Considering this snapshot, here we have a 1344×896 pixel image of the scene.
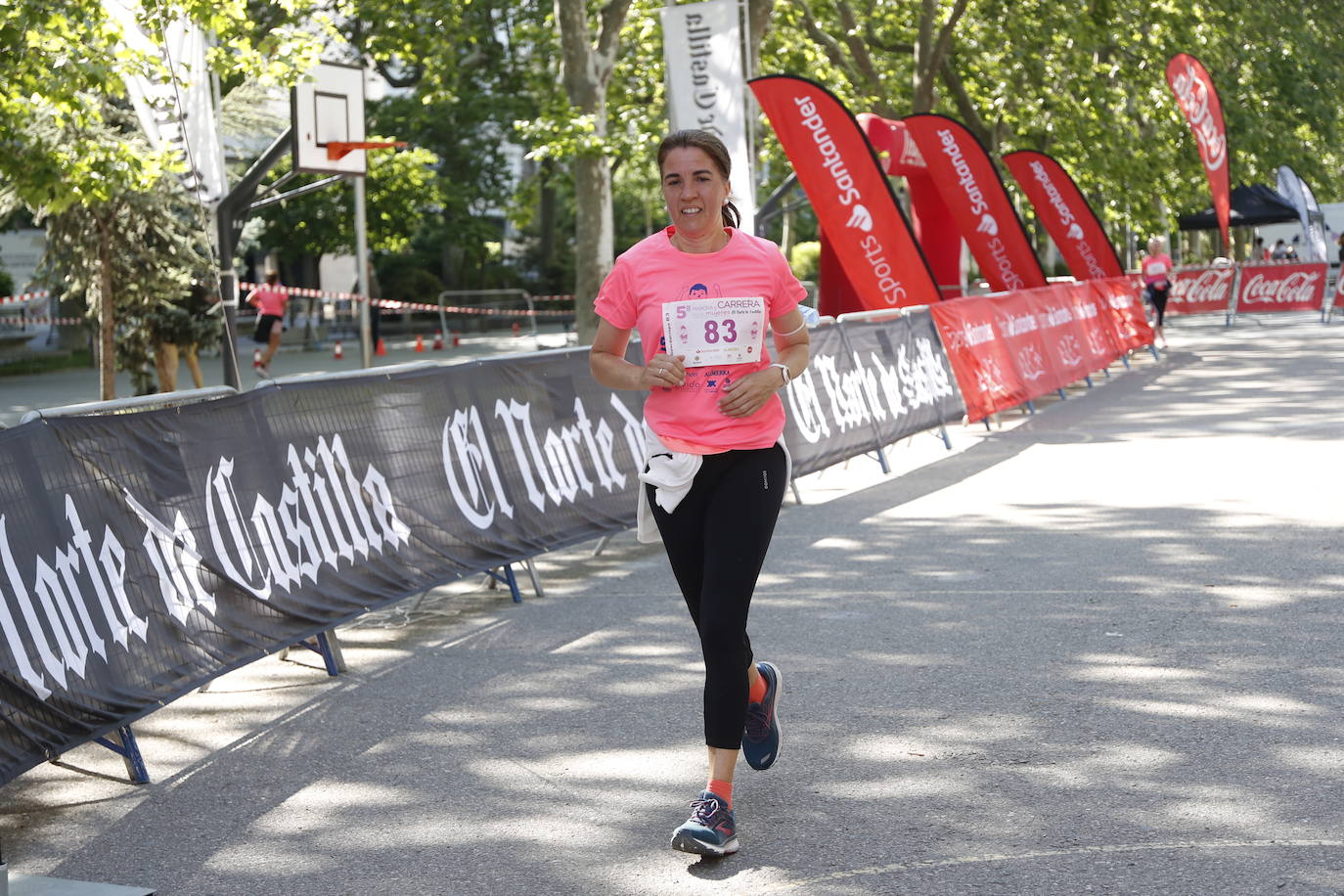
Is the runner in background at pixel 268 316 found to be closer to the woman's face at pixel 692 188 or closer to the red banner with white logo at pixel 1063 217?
the red banner with white logo at pixel 1063 217

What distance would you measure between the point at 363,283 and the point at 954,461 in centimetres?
541

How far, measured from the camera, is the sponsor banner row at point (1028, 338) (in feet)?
51.8

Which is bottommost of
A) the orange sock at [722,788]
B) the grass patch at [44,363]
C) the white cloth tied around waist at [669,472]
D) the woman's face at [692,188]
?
→ the grass patch at [44,363]

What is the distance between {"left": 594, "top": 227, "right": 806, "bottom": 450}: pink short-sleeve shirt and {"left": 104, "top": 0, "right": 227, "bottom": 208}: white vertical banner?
29.8ft

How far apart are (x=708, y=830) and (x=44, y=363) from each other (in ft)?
105

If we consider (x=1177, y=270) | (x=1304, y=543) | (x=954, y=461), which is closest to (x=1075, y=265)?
(x=1177, y=270)

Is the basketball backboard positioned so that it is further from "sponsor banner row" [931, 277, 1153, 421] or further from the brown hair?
the brown hair

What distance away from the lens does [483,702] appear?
6734 millimetres

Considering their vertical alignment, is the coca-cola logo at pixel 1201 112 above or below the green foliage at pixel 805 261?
above

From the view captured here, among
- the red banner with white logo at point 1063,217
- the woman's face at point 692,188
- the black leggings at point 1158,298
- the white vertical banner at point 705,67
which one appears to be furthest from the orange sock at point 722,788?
the black leggings at point 1158,298

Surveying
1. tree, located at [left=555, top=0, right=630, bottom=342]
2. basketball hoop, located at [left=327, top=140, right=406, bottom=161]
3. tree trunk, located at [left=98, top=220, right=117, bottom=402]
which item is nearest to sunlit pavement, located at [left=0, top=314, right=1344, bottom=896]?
basketball hoop, located at [left=327, top=140, right=406, bottom=161]

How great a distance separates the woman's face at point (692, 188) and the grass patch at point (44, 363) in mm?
29606

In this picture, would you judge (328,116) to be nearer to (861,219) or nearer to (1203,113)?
(861,219)

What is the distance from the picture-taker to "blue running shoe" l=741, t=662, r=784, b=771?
17.3 feet
